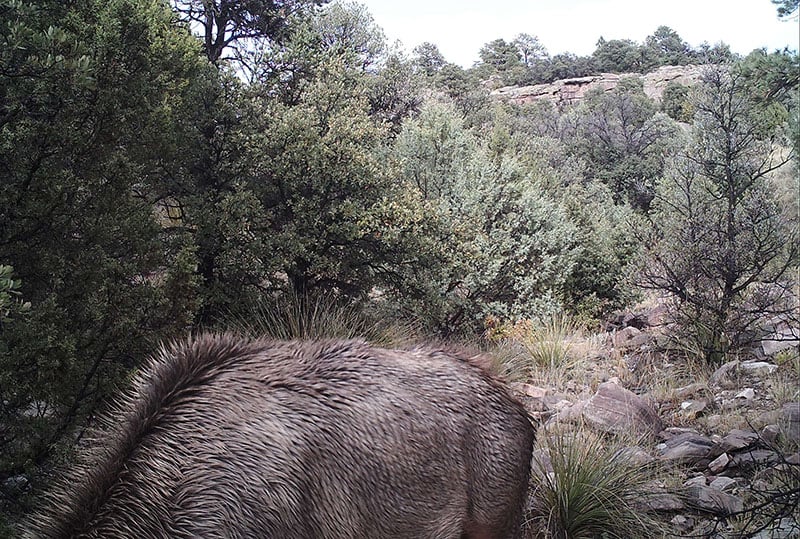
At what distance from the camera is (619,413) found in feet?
20.6

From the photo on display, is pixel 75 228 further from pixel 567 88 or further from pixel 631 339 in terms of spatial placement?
pixel 567 88

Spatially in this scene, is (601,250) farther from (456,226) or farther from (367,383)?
(367,383)

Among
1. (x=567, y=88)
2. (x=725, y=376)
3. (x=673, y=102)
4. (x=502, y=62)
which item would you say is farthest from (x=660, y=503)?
(x=502, y=62)

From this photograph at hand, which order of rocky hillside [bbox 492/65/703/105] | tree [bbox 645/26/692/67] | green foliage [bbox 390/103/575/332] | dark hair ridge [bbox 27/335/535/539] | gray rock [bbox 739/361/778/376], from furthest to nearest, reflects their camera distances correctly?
rocky hillside [bbox 492/65/703/105]
tree [bbox 645/26/692/67]
green foliage [bbox 390/103/575/332]
gray rock [bbox 739/361/778/376]
dark hair ridge [bbox 27/335/535/539]

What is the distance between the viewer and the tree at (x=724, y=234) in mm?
8281

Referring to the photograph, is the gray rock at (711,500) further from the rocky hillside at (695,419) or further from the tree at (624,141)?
the tree at (624,141)

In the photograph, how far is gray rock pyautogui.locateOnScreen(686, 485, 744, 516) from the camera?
14.8ft

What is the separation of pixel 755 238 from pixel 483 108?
1589cm

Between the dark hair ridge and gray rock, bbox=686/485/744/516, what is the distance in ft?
6.87

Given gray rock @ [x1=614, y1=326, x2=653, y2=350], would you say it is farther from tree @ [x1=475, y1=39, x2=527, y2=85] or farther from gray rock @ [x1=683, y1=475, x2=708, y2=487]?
tree @ [x1=475, y1=39, x2=527, y2=85]

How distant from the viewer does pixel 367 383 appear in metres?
2.71

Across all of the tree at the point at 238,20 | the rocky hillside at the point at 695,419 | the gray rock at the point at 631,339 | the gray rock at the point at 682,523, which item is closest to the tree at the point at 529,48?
the tree at the point at 238,20

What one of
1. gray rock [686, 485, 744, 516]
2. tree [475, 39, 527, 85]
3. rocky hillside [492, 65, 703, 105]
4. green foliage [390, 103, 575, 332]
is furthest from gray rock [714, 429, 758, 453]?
tree [475, 39, 527, 85]

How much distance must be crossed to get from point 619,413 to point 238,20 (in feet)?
32.7
